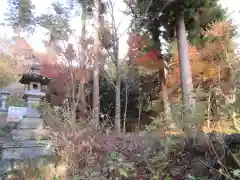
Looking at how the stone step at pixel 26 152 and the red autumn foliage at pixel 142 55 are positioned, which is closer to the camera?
the stone step at pixel 26 152

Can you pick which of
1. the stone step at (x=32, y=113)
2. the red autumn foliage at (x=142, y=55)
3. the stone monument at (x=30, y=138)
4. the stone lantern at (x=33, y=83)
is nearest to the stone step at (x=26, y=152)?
the stone monument at (x=30, y=138)

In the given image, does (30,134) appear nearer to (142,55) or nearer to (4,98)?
(142,55)

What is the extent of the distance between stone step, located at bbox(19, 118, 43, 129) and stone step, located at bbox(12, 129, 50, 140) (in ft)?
0.26

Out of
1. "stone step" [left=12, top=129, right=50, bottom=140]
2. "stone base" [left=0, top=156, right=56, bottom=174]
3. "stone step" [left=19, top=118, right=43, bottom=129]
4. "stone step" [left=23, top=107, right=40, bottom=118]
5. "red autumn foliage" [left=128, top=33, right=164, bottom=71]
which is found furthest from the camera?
"red autumn foliage" [left=128, top=33, right=164, bottom=71]

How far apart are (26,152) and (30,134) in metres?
0.51

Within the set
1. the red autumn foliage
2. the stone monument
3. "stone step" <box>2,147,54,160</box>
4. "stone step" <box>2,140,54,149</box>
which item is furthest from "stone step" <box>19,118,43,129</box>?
the red autumn foliage

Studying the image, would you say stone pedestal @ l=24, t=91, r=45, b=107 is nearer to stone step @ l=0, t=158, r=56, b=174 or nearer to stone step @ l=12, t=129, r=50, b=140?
stone step @ l=12, t=129, r=50, b=140

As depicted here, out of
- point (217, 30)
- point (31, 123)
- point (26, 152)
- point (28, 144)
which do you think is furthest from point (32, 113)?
point (217, 30)

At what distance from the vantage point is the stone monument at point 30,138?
4.04 meters

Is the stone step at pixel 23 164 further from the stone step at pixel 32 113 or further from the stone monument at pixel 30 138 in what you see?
the stone step at pixel 32 113

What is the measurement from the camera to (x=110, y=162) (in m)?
3.37

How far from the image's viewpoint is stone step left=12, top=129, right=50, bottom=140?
4508 millimetres

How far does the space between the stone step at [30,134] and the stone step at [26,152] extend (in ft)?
0.78

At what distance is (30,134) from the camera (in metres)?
4.68
